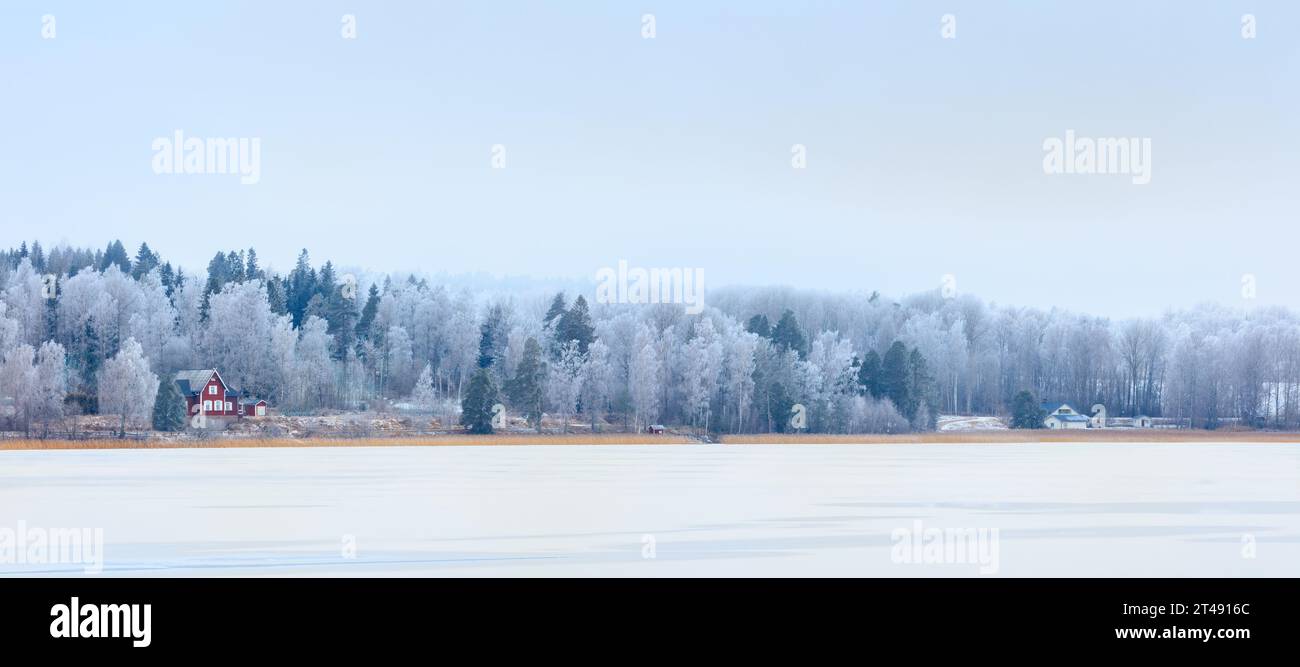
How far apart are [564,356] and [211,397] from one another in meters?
22.3

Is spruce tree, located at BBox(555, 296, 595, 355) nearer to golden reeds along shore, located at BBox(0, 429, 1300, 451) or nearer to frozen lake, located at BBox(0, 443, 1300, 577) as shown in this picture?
golden reeds along shore, located at BBox(0, 429, 1300, 451)

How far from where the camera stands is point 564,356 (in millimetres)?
83375

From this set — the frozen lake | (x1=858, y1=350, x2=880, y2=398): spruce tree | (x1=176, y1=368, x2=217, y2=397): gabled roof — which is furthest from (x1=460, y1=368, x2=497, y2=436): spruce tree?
the frozen lake

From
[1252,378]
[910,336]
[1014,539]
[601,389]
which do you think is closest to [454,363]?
[601,389]

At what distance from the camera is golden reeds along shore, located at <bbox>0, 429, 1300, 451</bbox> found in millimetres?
63688

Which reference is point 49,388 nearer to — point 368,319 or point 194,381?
point 194,381

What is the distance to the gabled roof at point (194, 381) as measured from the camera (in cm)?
7619

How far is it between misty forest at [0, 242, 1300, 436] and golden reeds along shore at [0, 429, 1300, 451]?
3.15 m

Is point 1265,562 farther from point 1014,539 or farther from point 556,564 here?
point 556,564

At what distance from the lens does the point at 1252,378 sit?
321 feet

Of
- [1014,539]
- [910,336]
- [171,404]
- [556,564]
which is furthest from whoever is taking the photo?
[910,336]
